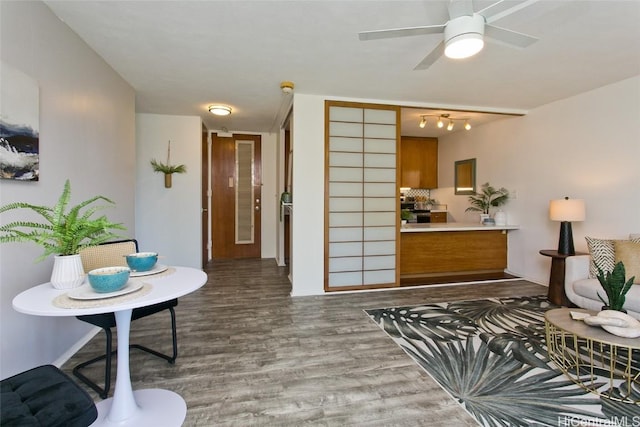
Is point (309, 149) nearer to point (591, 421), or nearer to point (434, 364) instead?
point (434, 364)

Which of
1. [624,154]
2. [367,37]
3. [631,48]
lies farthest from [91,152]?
[624,154]

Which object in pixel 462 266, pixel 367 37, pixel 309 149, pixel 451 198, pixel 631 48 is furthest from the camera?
pixel 451 198

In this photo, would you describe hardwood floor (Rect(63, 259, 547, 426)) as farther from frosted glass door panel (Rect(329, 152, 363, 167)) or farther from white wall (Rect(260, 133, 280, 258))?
white wall (Rect(260, 133, 280, 258))

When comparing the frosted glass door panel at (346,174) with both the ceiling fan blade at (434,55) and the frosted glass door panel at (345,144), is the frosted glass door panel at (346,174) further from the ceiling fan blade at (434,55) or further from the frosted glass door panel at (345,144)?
the ceiling fan blade at (434,55)

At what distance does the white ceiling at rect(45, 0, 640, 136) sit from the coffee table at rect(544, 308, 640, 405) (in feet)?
6.70

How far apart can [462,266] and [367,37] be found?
377 centimetres

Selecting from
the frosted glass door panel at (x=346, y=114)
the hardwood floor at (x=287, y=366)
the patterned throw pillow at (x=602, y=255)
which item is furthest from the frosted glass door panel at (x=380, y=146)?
the patterned throw pillow at (x=602, y=255)

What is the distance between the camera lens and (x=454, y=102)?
3.94 meters

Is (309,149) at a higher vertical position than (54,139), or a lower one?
higher

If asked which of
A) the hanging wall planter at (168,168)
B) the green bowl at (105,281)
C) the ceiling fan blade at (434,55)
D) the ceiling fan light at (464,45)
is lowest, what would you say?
the green bowl at (105,281)

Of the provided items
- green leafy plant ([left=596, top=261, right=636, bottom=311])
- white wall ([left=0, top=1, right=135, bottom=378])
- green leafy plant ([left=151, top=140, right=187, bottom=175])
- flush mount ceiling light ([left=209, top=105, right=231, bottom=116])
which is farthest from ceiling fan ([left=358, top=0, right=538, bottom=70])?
green leafy plant ([left=151, top=140, right=187, bottom=175])

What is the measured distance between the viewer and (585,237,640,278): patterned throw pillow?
114 inches

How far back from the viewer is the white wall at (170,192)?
4.61m

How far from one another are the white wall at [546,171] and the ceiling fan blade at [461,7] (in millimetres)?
2101
